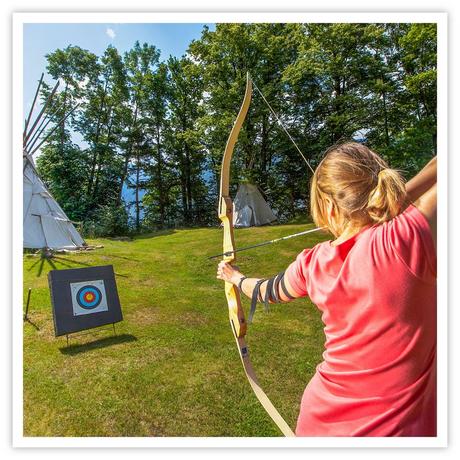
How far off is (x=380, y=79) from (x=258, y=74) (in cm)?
274

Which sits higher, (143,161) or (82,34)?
(143,161)

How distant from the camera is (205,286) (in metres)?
3.87

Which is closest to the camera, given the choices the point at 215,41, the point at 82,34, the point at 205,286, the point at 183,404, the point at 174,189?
the point at 82,34

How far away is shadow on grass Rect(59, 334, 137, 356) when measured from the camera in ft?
7.48

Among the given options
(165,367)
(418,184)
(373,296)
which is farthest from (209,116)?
(373,296)

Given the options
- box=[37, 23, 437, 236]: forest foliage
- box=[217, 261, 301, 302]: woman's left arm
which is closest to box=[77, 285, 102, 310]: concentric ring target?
box=[217, 261, 301, 302]: woman's left arm

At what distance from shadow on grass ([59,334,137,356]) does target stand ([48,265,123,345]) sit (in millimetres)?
78

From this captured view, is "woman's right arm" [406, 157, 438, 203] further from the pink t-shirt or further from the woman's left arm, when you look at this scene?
the woman's left arm

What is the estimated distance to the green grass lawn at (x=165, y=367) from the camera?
5.19ft

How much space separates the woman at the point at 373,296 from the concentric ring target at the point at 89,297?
6.74 feet

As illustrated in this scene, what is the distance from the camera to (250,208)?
26.6 feet
